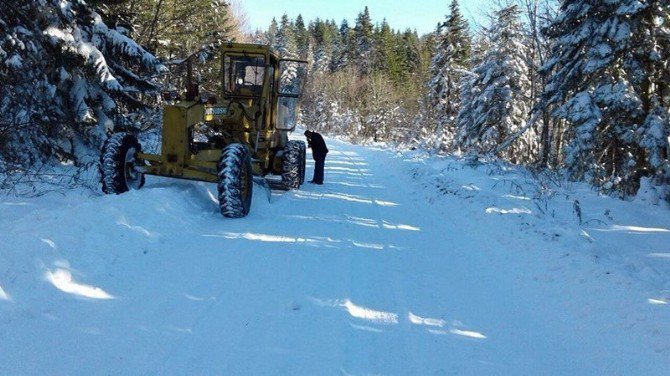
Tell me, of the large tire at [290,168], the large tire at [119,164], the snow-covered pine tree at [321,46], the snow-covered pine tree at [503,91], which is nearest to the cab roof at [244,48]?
→ the large tire at [290,168]

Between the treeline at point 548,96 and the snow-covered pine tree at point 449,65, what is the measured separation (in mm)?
75

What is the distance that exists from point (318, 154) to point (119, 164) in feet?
20.5

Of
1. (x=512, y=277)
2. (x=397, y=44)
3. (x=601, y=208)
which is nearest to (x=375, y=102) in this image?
(x=397, y=44)

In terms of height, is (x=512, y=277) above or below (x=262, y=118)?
below

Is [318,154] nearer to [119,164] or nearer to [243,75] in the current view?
[243,75]

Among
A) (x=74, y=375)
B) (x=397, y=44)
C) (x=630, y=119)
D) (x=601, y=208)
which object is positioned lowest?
(x=74, y=375)

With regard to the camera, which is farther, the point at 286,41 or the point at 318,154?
the point at 286,41

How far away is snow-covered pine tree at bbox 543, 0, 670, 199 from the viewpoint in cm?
1131

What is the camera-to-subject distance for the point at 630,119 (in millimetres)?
12219

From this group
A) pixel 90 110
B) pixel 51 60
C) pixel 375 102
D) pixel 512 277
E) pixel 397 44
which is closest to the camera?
pixel 512 277

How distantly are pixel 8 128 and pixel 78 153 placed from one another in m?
3.01

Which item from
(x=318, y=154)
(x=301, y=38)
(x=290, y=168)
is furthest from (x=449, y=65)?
(x=301, y=38)

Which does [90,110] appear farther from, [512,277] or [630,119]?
[630,119]

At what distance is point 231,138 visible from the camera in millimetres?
10438
